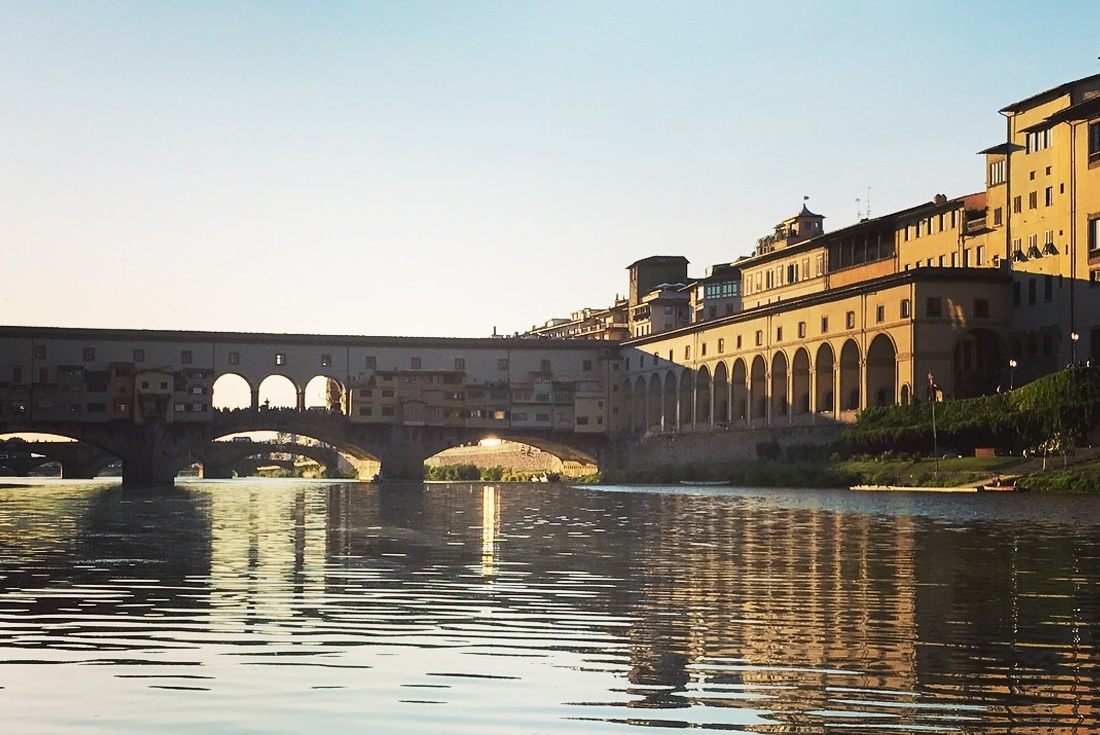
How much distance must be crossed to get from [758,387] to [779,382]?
3259 mm

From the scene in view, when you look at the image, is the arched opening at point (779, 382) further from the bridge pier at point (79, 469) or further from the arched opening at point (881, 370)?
the bridge pier at point (79, 469)

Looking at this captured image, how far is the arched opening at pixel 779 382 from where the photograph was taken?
96.8 m

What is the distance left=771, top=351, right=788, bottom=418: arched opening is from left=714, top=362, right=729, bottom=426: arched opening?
665 cm

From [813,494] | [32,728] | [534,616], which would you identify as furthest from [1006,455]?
[32,728]

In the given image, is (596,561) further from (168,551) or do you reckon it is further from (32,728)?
(32,728)

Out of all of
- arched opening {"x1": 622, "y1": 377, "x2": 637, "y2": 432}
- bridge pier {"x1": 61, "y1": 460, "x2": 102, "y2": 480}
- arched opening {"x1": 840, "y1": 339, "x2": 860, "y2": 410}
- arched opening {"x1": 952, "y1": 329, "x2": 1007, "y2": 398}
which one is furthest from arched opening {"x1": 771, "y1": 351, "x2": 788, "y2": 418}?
bridge pier {"x1": 61, "y1": 460, "x2": 102, "y2": 480}

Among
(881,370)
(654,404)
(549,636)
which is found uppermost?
(881,370)

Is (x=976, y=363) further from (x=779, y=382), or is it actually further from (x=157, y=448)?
(x=157, y=448)

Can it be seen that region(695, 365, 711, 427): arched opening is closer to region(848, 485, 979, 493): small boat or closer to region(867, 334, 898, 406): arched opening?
region(867, 334, 898, 406): arched opening

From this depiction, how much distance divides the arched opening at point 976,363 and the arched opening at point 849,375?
6425mm

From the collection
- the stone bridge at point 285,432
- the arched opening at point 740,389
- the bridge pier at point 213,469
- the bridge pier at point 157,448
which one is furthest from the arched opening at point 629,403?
the bridge pier at point 213,469

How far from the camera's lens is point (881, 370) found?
8581 centimetres

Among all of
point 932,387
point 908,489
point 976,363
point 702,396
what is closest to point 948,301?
point 976,363

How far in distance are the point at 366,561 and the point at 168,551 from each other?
13.6ft
